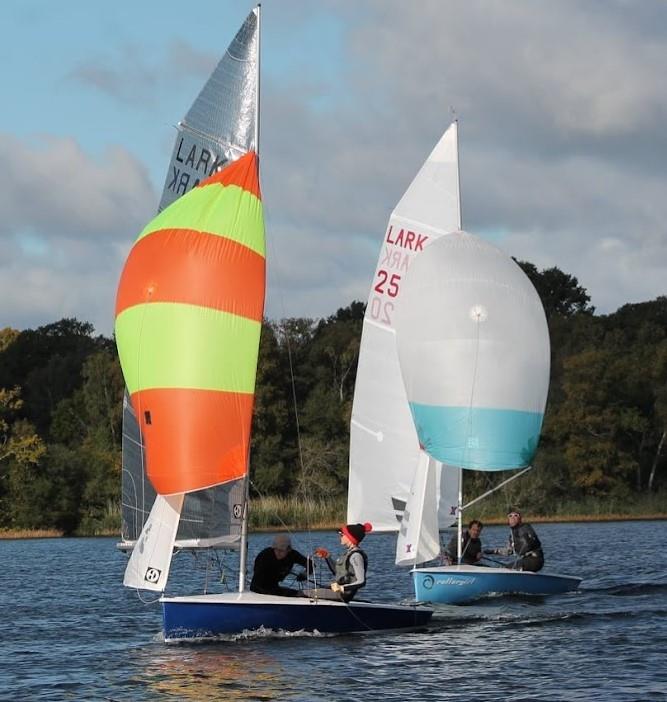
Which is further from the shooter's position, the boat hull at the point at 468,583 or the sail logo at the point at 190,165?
the boat hull at the point at 468,583

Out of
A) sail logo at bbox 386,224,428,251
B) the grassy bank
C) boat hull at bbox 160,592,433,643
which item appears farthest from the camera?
the grassy bank

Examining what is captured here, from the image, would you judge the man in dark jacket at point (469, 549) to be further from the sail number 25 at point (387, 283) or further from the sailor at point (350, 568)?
the sailor at point (350, 568)

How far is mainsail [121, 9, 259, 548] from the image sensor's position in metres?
19.7

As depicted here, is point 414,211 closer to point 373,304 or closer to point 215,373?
point 373,304

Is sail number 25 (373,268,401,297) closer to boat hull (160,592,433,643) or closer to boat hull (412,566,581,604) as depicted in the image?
boat hull (412,566,581,604)

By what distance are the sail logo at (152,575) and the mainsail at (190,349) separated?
1 centimetres

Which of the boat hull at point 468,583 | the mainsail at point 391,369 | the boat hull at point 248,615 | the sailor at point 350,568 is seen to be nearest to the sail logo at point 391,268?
the mainsail at point 391,369

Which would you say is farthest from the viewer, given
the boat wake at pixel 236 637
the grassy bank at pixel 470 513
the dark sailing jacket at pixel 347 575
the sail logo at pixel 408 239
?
the grassy bank at pixel 470 513

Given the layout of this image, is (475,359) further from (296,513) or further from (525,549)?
(296,513)

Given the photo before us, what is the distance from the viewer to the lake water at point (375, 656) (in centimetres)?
1722

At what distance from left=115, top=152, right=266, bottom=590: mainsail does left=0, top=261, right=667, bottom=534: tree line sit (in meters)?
32.7

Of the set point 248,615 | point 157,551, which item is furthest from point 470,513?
point 157,551

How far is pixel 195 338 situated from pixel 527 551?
9.62 metres

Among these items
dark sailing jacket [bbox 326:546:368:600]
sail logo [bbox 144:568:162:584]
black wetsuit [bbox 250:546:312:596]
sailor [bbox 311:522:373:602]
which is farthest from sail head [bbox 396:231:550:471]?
sail logo [bbox 144:568:162:584]
